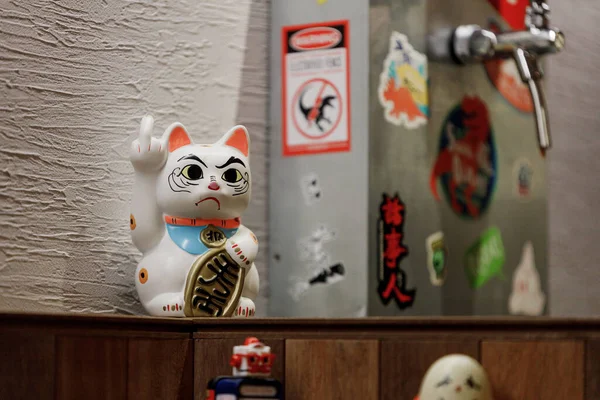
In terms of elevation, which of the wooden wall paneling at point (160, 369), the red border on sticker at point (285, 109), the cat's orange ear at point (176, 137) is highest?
the red border on sticker at point (285, 109)

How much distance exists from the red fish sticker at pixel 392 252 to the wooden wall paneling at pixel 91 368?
1.83 ft

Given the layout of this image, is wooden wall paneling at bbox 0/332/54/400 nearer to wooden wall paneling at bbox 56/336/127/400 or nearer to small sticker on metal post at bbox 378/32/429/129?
wooden wall paneling at bbox 56/336/127/400

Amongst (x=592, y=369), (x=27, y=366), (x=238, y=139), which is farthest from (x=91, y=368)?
(x=592, y=369)

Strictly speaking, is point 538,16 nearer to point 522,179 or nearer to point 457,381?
point 522,179

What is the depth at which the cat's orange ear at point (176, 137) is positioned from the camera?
4.49 ft

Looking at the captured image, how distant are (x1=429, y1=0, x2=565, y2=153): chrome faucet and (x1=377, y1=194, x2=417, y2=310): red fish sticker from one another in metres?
0.32

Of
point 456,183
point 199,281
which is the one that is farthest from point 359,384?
point 456,183

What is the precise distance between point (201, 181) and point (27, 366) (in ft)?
1.18

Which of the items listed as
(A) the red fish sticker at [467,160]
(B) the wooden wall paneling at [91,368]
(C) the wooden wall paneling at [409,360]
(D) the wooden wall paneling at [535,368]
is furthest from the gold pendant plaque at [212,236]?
(A) the red fish sticker at [467,160]

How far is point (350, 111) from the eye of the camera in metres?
1.64

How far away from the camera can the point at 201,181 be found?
4.40 feet

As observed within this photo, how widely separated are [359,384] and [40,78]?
0.62 metres

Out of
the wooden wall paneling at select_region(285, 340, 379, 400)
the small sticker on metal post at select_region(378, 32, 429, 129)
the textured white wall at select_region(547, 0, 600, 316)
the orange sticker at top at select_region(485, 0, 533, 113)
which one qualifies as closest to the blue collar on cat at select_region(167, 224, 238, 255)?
the wooden wall paneling at select_region(285, 340, 379, 400)

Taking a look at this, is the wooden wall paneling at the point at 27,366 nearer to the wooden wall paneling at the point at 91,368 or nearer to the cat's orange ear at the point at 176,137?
the wooden wall paneling at the point at 91,368
